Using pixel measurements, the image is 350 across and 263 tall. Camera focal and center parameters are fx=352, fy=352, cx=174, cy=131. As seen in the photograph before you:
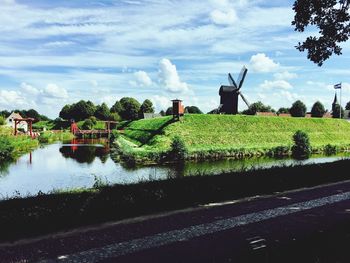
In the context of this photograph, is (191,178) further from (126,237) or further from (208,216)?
(126,237)

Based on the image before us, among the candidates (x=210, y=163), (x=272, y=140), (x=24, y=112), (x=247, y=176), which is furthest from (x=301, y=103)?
(x=24, y=112)

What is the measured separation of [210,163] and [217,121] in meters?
25.1

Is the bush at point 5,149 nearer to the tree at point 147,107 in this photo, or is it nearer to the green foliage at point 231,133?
the green foliage at point 231,133

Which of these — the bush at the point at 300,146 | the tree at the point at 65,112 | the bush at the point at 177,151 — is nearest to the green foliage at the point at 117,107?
the tree at the point at 65,112

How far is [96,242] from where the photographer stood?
32.2 ft

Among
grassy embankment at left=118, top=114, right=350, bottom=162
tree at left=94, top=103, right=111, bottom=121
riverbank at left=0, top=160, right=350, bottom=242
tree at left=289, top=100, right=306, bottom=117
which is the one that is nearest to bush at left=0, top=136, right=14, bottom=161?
grassy embankment at left=118, top=114, right=350, bottom=162

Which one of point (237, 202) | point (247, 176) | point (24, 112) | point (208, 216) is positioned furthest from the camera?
point (24, 112)

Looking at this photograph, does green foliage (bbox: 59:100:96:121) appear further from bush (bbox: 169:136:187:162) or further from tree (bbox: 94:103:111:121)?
bush (bbox: 169:136:187:162)

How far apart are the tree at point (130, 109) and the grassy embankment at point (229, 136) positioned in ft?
171

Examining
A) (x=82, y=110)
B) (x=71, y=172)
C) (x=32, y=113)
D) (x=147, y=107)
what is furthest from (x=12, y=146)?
(x=32, y=113)

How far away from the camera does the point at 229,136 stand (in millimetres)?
59938

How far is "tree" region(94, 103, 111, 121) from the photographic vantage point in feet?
388

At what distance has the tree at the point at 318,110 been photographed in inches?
3877

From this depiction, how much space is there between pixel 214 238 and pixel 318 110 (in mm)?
97178
